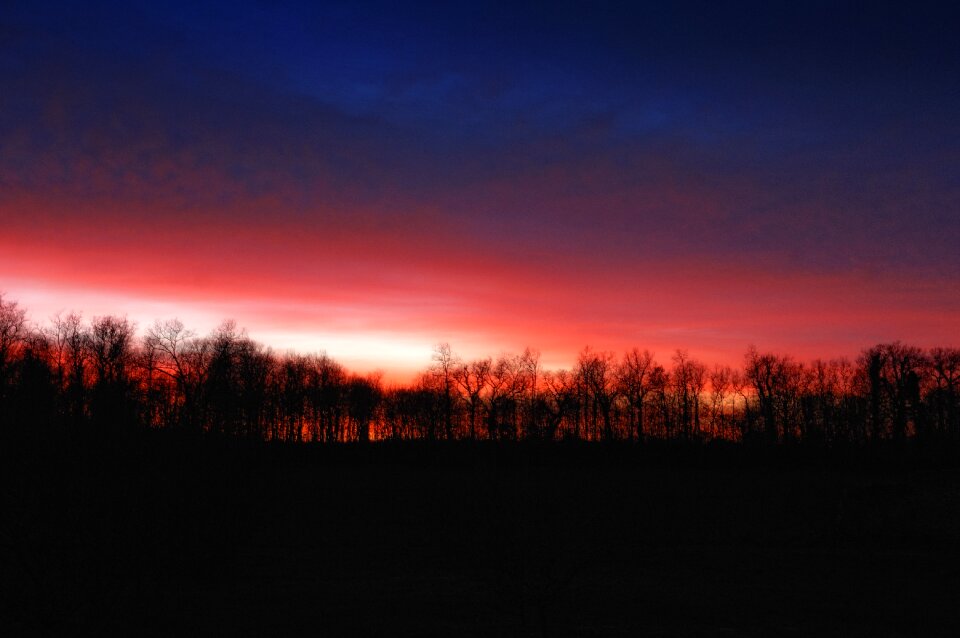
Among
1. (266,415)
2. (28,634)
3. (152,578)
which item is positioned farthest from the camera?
(266,415)

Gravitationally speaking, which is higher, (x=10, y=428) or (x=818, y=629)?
(x=10, y=428)

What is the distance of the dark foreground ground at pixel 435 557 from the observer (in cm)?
1334

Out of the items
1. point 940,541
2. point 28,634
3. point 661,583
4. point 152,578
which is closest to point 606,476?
point 940,541

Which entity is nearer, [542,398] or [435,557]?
[435,557]

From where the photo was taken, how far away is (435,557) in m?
27.9

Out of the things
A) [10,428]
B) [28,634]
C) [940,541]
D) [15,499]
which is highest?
[10,428]

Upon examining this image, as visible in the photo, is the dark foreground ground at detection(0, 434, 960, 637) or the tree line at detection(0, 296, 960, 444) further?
the tree line at detection(0, 296, 960, 444)

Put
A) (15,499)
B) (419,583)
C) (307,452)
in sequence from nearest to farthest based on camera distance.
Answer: (15,499) → (419,583) → (307,452)

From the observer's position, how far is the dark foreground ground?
13.3 m

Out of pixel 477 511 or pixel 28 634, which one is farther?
pixel 477 511

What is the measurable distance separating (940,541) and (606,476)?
2724cm

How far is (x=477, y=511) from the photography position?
129ft

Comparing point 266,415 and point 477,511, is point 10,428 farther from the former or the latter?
point 266,415

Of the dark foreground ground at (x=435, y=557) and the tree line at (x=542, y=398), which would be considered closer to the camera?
the dark foreground ground at (x=435, y=557)
